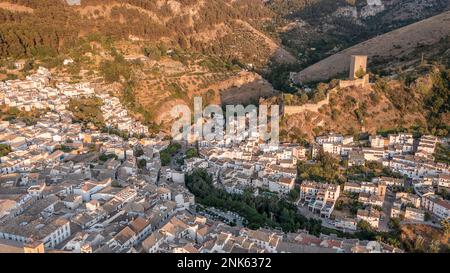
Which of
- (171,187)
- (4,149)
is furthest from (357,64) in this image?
(4,149)

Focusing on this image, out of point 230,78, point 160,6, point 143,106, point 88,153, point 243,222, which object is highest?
point 160,6

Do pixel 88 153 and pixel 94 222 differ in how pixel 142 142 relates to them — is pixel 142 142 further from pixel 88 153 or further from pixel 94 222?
pixel 94 222

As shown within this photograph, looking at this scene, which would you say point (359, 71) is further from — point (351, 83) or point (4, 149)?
point (4, 149)

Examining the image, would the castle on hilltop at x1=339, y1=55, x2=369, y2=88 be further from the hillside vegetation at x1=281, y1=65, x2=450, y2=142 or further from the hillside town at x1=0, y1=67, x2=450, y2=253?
the hillside town at x1=0, y1=67, x2=450, y2=253

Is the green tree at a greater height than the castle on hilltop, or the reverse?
the castle on hilltop

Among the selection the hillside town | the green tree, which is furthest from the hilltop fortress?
the green tree

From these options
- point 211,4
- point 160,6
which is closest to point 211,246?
point 160,6

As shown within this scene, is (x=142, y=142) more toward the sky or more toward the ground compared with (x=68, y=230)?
more toward the sky

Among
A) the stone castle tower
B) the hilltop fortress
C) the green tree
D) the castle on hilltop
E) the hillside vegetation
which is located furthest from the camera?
the stone castle tower
